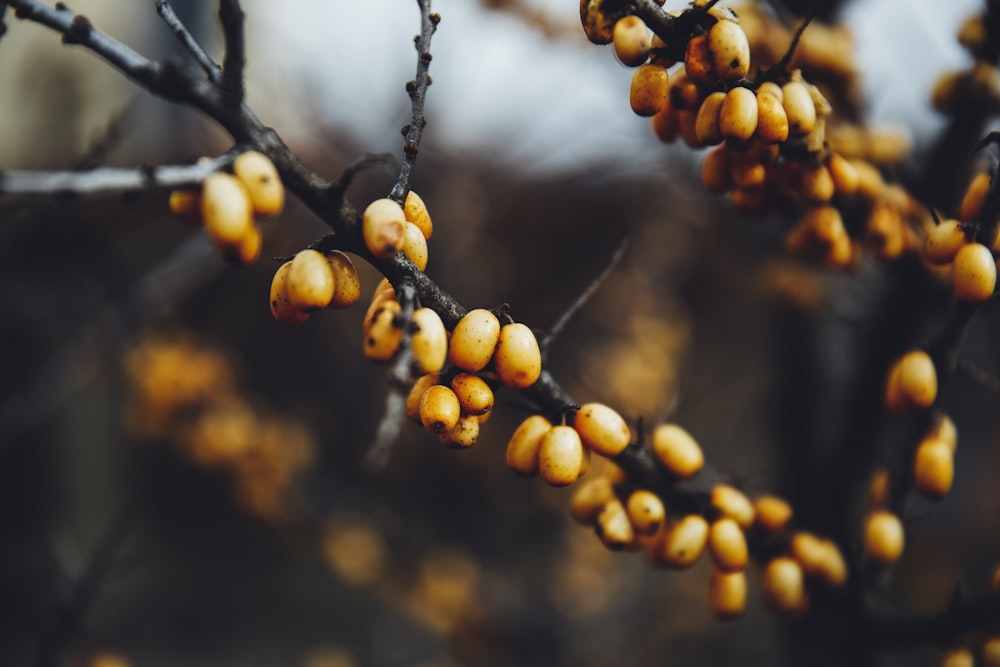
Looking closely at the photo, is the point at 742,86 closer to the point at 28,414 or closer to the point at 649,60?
the point at 649,60

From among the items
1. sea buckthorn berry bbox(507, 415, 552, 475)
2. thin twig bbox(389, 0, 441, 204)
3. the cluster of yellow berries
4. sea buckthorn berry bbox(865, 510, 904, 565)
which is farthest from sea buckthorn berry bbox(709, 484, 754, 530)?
the cluster of yellow berries

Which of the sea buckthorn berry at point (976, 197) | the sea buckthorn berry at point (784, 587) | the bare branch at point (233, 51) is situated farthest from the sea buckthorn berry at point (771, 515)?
the bare branch at point (233, 51)

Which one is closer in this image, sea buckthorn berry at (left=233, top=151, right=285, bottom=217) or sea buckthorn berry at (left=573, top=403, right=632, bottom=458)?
sea buckthorn berry at (left=233, top=151, right=285, bottom=217)

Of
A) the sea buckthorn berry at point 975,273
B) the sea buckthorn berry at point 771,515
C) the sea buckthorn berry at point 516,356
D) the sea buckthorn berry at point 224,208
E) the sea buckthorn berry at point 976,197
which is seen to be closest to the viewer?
the sea buckthorn berry at point 224,208

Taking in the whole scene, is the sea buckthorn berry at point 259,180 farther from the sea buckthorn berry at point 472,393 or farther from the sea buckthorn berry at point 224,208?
the sea buckthorn berry at point 472,393

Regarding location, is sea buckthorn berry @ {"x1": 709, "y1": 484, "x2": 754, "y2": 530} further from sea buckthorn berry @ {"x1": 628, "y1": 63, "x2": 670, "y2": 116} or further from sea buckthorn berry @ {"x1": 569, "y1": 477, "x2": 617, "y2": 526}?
sea buckthorn berry @ {"x1": 628, "y1": 63, "x2": 670, "y2": 116}

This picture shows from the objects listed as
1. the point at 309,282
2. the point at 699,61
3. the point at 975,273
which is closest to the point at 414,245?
the point at 309,282
